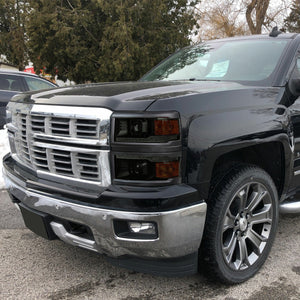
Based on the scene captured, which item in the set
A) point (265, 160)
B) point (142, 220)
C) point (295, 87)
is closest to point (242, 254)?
point (265, 160)

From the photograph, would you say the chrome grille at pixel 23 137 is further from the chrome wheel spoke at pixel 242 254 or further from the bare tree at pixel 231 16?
the bare tree at pixel 231 16

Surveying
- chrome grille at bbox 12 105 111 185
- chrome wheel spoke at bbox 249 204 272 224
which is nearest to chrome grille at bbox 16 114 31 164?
chrome grille at bbox 12 105 111 185

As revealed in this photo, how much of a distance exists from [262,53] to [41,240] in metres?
2.79

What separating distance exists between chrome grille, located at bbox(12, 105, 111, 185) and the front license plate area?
303mm

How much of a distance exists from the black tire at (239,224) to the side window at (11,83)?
7148 millimetres

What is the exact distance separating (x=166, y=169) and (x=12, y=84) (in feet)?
23.9

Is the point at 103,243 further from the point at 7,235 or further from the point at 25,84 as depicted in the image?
the point at 25,84

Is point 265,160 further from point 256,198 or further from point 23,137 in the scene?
point 23,137

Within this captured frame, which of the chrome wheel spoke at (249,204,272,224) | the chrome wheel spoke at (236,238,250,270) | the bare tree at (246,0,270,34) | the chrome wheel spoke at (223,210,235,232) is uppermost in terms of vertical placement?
the bare tree at (246,0,270,34)

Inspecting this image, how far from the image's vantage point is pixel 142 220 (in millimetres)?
2023

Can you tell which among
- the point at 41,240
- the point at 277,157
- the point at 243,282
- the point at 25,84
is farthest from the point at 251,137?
the point at 25,84

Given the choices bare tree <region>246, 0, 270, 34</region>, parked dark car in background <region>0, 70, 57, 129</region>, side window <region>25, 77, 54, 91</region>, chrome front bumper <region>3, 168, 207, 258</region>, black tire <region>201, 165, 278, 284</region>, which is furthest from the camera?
bare tree <region>246, 0, 270, 34</region>

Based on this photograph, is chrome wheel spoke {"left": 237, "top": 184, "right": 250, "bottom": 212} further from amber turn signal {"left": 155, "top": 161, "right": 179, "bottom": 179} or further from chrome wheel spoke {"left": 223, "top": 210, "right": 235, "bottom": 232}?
amber turn signal {"left": 155, "top": 161, "right": 179, "bottom": 179}

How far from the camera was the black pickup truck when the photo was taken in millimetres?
2072
